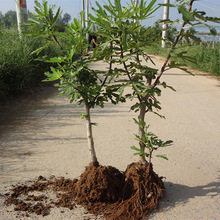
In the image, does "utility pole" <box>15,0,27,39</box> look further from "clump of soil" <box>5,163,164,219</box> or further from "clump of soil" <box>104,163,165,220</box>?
"clump of soil" <box>104,163,165,220</box>

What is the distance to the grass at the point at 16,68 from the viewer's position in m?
5.74

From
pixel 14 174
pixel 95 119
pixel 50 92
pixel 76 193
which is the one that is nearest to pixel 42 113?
pixel 95 119

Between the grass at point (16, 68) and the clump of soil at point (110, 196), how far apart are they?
3332mm

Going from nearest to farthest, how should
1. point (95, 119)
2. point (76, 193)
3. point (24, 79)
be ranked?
point (76, 193) < point (95, 119) < point (24, 79)

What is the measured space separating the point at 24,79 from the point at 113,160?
12.1 ft

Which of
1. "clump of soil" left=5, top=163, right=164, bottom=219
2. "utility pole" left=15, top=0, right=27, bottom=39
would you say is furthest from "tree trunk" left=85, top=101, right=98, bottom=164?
"utility pole" left=15, top=0, right=27, bottom=39

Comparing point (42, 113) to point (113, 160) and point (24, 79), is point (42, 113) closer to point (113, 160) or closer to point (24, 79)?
point (24, 79)

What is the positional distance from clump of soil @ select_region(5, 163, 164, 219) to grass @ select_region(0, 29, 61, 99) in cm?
333

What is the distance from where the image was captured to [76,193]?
106 inches

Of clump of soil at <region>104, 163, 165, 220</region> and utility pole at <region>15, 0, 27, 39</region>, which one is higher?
utility pole at <region>15, 0, 27, 39</region>

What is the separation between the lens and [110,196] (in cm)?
253

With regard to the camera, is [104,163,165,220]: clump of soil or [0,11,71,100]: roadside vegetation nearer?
[104,163,165,220]: clump of soil

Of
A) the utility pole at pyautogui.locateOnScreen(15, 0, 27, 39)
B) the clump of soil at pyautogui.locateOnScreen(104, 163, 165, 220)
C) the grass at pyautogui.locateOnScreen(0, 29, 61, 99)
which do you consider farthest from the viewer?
the utility pole at pyautogui.locateOnScreen(15, 0, 27, 39)

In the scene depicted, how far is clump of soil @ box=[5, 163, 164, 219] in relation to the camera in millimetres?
2459
